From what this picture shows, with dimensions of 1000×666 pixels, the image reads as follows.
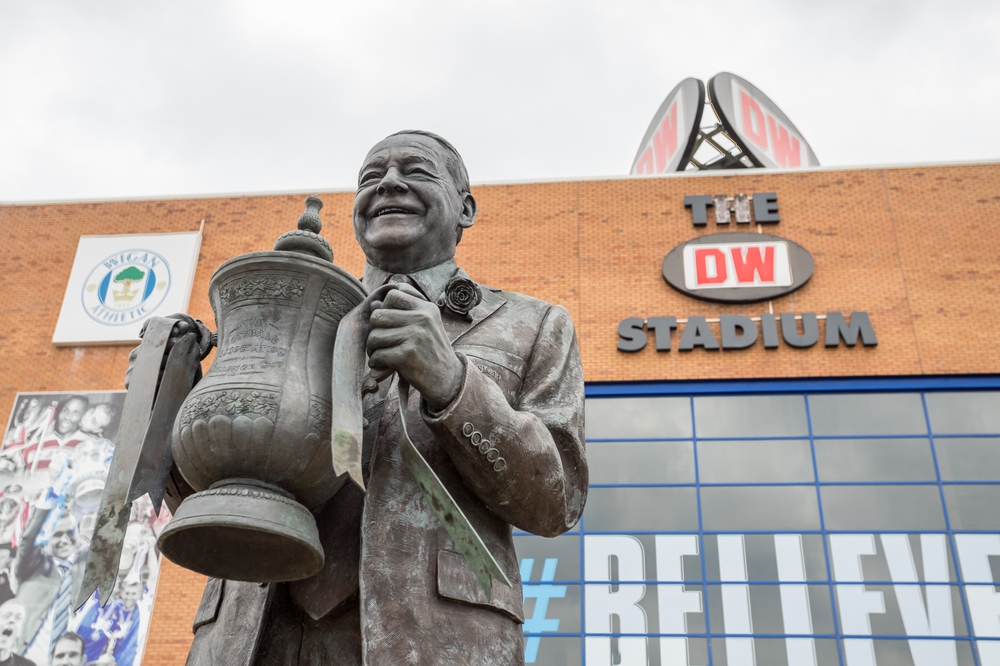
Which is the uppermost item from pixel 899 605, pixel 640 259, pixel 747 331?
pixel 640 259

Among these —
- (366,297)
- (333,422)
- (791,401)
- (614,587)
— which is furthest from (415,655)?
(791,401)

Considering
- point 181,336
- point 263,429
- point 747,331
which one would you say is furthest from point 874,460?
point 263,429

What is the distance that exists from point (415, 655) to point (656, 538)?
14577 mm

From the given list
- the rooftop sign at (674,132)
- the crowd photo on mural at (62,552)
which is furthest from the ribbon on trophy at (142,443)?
the rooftop sign at (674,132)

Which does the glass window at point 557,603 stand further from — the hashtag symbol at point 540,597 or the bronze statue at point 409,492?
the bronze statue at point 409,492

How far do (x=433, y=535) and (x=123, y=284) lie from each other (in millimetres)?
18399

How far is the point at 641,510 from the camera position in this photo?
16.5 m

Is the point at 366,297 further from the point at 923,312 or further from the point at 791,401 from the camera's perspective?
the point at 923,312

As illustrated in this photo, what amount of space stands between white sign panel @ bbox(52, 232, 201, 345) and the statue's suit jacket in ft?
55.9

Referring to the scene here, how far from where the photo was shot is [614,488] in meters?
16.8

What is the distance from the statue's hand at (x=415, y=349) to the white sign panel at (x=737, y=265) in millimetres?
16376

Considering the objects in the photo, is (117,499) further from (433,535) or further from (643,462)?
(643,462)

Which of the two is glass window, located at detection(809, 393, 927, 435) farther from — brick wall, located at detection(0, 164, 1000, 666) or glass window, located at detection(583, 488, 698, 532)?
glass window, located at detection(583, 488, 698, 532)

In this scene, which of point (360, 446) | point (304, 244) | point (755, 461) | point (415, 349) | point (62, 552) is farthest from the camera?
point (755, 461)
